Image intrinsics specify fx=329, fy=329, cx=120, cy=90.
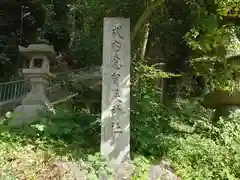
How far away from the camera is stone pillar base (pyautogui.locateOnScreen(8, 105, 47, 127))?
228 inches

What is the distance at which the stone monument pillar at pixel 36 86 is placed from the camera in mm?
6035

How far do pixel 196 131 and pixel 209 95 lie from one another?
132 cm

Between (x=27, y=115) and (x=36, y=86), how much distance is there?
97 centimetres

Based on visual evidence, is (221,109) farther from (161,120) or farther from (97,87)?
(97,87)

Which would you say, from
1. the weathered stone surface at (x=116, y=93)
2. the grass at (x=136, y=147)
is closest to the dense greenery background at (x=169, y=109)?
the grass at (x=136, y=147)

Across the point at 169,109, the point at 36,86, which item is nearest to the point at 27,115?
the point at 36,86

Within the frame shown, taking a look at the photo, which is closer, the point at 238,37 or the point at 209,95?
the point at 238,37

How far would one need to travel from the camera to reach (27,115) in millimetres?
6090

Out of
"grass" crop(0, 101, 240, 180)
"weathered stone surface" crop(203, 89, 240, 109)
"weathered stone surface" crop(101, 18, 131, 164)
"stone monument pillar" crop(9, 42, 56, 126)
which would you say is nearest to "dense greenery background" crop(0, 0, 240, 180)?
"grass" crop(0, 101, 240, 180)

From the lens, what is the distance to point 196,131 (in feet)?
18.9

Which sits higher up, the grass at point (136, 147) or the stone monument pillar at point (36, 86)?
the stone monument pillar at point (36, 86)

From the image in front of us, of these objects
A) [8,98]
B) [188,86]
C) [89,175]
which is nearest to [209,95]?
[188,86]

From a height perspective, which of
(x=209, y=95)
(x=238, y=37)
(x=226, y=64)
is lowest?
(x=209, y=95)

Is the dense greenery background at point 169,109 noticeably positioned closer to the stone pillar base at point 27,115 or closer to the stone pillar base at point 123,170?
the stone pillar base at point 123,170
